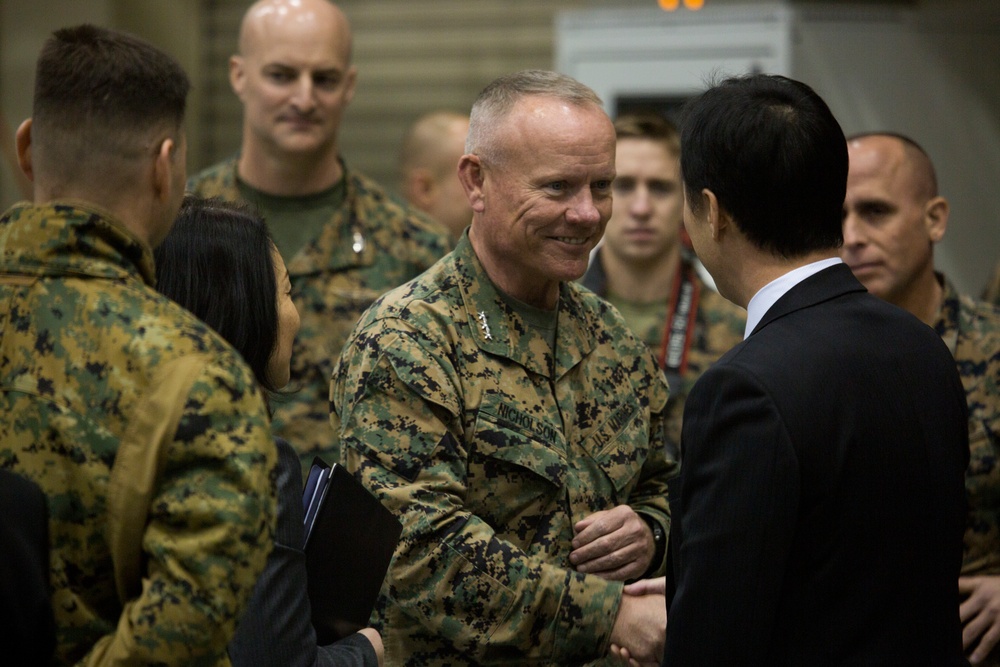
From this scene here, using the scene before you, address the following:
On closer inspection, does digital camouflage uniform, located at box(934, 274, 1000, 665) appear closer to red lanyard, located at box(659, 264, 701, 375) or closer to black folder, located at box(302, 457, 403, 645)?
red lanyard, located at box(659, 264, 701, 375)

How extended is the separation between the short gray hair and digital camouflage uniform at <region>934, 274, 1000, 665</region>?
1.17 meters

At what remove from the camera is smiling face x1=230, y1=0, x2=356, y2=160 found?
12.1ft

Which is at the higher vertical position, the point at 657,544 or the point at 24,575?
the point at 24,575

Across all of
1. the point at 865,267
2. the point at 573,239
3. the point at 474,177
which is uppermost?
the point at 474,177

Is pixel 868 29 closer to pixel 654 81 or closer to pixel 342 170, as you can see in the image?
pixel 654 81

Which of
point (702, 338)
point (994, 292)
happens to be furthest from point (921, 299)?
point (994, 292)

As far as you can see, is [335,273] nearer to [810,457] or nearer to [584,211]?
[584,211]

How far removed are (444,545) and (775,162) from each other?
884 mm

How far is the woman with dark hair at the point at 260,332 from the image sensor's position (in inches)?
67.2

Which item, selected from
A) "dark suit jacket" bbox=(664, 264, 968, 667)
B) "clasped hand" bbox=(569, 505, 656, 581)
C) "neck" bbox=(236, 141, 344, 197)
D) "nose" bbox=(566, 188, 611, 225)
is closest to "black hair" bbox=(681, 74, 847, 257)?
"dark suit jacket" bbox=(664, 264, 968, 667)

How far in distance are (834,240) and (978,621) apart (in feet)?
4.02

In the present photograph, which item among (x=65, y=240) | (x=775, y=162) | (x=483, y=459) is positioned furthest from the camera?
(x=483, y=459)

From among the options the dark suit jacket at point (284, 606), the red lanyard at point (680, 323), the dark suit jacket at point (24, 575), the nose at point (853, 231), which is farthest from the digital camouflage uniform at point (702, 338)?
the dark suit jacket at point (24, 575)

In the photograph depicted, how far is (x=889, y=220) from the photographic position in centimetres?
311
